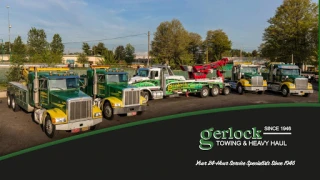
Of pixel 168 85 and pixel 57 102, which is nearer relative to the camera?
pixel 57 102

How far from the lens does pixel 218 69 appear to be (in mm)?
25672

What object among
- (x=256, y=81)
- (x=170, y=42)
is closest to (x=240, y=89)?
(x=256, y=81)

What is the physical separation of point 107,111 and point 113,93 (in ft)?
3.42

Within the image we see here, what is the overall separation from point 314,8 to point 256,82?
33.0 meters

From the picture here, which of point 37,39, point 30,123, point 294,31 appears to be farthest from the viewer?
point 37,39

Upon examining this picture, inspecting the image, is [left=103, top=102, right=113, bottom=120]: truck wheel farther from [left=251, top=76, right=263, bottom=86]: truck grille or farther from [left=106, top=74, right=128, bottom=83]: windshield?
[left=251, top=76, right=263, bottom=86]: truck grille

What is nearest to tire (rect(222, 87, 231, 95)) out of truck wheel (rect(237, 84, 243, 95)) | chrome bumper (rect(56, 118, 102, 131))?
truck wheel (rect(237, 84, 243, 95))

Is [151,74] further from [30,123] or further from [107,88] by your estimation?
[30,123]

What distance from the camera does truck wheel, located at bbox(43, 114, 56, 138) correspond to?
1012 cm

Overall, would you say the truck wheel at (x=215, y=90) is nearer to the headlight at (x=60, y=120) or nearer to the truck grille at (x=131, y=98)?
the truck grille at (x=131, y=98)

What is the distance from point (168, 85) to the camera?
66.3 ft

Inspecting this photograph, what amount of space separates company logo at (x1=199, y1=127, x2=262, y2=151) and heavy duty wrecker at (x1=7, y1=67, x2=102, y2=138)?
18.0ft

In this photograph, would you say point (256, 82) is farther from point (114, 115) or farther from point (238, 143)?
point (238, 143)

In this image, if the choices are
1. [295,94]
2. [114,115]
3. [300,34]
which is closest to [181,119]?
[114,115]
